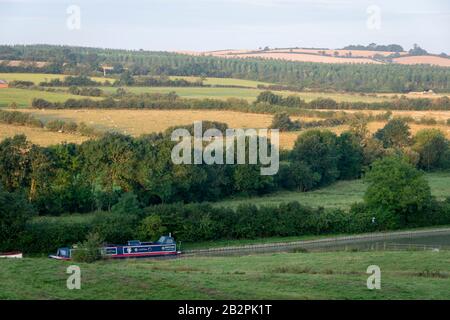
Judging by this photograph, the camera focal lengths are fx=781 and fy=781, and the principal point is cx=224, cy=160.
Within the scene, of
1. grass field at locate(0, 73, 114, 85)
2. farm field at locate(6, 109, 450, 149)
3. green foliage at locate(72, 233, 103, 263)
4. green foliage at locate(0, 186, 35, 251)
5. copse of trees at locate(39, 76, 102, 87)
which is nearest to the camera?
green foliage at locate(72, 233, 103, 263)

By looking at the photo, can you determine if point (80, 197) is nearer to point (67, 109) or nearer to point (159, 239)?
point (159, 239)

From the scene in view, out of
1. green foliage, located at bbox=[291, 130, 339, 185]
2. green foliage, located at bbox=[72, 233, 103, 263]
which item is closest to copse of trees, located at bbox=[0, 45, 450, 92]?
green foliage, located at bbox=[291, 130, 339, 185]

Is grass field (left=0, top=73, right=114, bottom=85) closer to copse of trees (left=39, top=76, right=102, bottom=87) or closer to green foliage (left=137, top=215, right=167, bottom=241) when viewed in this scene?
copse of trees (left=39, top=76, right=102, bottom=87)

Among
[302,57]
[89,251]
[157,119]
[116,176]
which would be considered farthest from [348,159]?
[302,57]

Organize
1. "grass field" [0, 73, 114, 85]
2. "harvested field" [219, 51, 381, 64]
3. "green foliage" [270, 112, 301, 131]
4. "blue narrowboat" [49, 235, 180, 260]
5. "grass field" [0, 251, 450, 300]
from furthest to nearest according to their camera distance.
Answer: "harvested field" [219, 51, 381, 64], "grass field" [0, 73, 114, 85], "green foliage" [270, 112, 301, 131], "blue narrowboat" [49, 235, 180, 260], "grass field" [0, 251, 450, 300]

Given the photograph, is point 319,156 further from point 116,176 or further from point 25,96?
point 25,96
